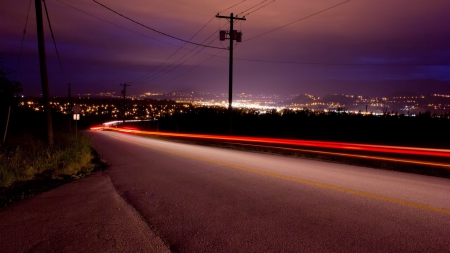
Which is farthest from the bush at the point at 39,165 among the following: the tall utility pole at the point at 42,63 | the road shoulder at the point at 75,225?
the road shoulder at the point at 75,225

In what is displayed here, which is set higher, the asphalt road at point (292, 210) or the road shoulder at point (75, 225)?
the asphalt road at point (292, 210)

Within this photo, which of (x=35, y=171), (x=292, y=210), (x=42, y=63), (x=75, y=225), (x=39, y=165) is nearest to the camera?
(x=75, y=225)

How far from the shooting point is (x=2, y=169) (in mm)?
8320

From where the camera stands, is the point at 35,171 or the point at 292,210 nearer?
the point at 292,210

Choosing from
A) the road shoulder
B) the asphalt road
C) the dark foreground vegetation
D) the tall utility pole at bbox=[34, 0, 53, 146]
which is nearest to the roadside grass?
the dark foreground vegetation

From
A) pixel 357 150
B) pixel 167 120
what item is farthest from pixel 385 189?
pixel 167 120

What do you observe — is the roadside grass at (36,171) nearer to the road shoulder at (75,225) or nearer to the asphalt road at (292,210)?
the road shoulder at (75,225)

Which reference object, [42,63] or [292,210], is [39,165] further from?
[292,210]

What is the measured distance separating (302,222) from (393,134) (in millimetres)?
24777

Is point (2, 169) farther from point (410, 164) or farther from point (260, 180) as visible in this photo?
point (410, 164)

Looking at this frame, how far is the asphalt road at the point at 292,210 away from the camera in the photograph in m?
4.26

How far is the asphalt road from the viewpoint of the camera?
14.0 ft

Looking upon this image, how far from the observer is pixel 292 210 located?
18.4 feet

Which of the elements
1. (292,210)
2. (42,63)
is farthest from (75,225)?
(42,63)
